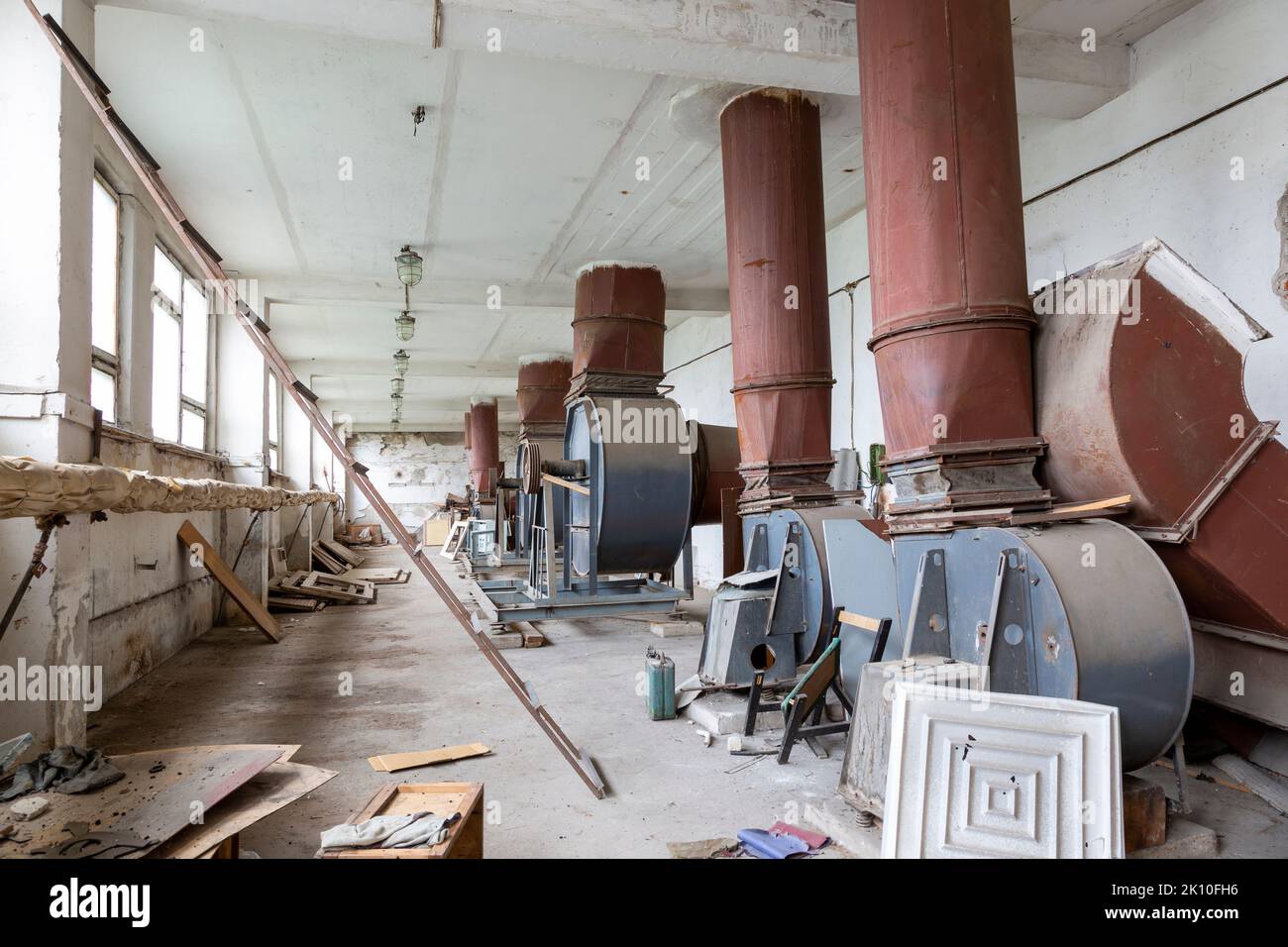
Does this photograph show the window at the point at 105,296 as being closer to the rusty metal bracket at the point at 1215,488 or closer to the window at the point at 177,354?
the window at the point at 177,354

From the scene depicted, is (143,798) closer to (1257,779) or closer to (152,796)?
(152,796)


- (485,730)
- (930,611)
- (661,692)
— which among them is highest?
(930,611)

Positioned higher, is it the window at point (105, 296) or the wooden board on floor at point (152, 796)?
the window at point (105, 296)

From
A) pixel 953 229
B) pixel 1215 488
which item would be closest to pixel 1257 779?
pixel 1215 488

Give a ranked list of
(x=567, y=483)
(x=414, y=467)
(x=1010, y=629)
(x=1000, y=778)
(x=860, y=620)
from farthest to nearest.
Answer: (x=414, y=467) < (x=567, y=483) < (x=860, y=620) < (x=1010, y=629) < (x=1000, y=778)

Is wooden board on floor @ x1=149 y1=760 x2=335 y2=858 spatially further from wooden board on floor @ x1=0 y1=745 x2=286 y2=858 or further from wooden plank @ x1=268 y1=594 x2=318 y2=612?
wooden plank @ x1=268 y1=594 x2=318 y2=612

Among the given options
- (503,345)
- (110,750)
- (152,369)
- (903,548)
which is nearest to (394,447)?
(503,345)

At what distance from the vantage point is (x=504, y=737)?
4172 millimetres

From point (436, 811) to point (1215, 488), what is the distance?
3040mm

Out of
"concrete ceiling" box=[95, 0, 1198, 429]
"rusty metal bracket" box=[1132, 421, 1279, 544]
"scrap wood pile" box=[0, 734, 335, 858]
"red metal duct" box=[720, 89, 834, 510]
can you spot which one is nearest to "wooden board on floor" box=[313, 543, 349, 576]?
"concrete ceiling" box=[95, 0, 1198, 429]

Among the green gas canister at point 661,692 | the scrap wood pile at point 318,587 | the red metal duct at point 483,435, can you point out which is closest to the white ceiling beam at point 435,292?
the scrap wood pile at point 318,587

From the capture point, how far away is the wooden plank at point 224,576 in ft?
22.7

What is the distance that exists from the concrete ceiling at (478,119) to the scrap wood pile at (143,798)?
146 inches

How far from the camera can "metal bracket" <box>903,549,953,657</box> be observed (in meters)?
2.97
